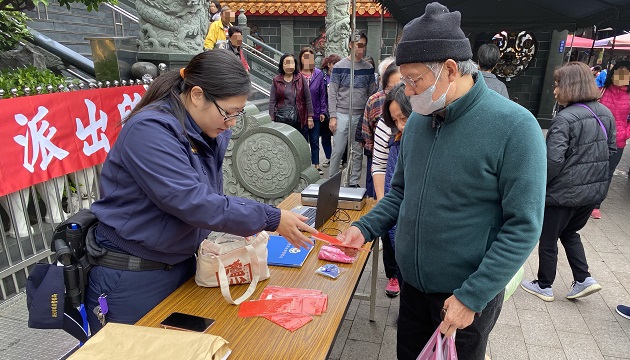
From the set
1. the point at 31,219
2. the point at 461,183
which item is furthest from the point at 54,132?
the point at 461,183

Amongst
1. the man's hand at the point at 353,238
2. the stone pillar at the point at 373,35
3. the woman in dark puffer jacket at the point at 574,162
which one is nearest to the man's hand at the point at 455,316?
the man's hand at the point at 353,238

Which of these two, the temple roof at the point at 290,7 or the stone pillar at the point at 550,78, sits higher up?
the temple roof at the point at 290,7

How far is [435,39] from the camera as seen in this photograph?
1287 millimetres

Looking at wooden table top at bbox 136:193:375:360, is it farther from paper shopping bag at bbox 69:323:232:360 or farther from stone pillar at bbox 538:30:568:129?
stone pillar at bbox 538:30:568:129

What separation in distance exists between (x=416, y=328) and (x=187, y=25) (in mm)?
4176

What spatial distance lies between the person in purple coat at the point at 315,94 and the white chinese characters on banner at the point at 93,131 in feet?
10.1

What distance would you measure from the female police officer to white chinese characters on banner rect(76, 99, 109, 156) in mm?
2215

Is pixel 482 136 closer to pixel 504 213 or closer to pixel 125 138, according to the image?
pixel 504 213

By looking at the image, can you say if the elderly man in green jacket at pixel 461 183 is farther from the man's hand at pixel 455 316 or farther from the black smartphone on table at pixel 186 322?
the black smartphone on table at pixel 186 322

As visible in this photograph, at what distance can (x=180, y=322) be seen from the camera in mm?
1361

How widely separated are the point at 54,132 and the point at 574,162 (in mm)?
3788

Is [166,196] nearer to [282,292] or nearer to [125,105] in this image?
[282,292]

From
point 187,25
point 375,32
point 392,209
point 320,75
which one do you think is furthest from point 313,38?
point 392,209

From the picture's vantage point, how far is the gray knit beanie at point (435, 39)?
50.8 inches
